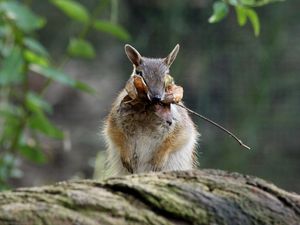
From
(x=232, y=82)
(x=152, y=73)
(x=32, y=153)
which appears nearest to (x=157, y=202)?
(x=152, y=73)

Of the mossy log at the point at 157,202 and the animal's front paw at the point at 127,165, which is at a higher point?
the animal's front paw at the point at 127,165

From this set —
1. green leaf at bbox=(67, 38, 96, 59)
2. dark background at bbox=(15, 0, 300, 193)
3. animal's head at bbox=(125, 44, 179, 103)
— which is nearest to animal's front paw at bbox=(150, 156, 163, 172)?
animal's head at bbox=(125, 44, 179, 103)

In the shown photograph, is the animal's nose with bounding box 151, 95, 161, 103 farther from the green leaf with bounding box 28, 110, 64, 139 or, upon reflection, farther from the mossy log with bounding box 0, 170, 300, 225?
the green leaf with bounding box 28, 110, 64, 139

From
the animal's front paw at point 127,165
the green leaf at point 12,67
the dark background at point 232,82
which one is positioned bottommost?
the animal's front paw at point 127,165

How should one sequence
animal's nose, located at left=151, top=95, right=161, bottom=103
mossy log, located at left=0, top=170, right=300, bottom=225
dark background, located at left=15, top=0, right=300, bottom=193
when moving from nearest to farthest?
mossy log, located at left=0, top=170, right=300, bottom=225, animal's nose, located at left=151, top=95, right=161, bottom=103, dark background, located at left=15, top=0, right=300, bottom=193

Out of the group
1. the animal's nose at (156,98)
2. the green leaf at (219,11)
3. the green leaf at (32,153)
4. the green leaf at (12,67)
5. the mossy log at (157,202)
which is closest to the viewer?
the mossy log at (157,202)

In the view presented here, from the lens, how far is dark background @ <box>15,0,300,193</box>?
20.7 ft

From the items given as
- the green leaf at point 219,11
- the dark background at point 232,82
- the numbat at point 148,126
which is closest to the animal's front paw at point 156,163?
the numbat at point 148,126

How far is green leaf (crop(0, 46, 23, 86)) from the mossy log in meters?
2.04

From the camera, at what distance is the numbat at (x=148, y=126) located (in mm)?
2684

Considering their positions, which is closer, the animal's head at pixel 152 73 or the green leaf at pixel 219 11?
the animal's head at pixel 152 73

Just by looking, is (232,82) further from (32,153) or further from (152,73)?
(152,73)

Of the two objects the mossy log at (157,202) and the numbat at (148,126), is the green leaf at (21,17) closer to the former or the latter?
the numbat at (148,126)

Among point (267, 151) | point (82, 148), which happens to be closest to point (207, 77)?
point (267, 151)
